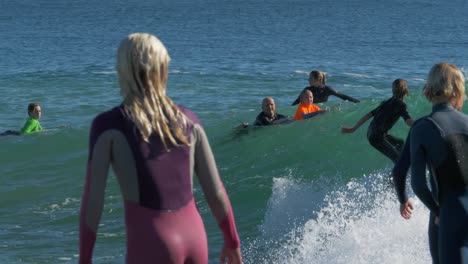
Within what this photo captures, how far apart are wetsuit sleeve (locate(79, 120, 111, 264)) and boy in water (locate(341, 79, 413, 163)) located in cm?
717

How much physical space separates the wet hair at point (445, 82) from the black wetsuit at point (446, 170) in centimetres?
9

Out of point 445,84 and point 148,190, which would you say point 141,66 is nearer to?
point 148,190

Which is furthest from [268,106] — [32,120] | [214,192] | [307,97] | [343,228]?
[214,192]

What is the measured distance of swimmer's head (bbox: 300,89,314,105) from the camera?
1389cm

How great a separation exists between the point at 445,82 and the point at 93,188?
6.34 feet

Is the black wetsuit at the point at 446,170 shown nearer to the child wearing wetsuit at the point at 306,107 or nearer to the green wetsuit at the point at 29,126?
the child wearing wetsuit at the point at 306,107

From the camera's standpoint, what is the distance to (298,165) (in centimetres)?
1395

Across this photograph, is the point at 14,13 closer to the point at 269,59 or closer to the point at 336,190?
the point at 269,59

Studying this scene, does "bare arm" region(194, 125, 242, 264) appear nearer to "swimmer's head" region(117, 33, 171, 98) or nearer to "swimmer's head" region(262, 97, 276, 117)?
"swimmer's head" region(117, 33, 171, 98)

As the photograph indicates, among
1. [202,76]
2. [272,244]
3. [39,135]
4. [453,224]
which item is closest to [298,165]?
[272,244]

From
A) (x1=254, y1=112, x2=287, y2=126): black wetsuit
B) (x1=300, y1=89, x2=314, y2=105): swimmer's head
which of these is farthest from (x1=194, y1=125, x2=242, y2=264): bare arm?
(x1=254, y1=112, x2=287, y2=126): black wetsuit

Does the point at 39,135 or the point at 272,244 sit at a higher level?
the point at 272,244

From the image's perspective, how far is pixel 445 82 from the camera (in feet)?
15.4

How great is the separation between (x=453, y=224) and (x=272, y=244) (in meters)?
5.66
